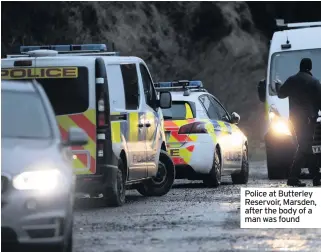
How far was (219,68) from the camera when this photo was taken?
120 feet

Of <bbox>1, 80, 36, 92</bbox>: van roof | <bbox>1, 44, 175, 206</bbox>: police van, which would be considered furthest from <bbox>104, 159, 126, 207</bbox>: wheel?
<bbox>1, 80, 36, 92</bbox>: van roof

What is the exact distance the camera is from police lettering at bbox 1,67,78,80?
13859mm

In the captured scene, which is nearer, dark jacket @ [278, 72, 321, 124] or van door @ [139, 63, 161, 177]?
van door @ [139, 63, 161, 177]

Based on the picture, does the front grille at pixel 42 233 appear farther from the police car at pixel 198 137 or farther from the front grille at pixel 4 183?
the police car at pixel 198 137

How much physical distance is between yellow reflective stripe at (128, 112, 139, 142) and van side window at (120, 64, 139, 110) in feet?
0.33

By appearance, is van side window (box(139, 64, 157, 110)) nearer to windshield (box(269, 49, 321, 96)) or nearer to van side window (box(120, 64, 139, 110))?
van side window (box(120, 64, 139, 110))

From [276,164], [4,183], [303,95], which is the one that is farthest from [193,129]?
[4,183]

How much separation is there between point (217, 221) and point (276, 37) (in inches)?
356

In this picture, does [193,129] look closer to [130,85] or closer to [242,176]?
[242,176]

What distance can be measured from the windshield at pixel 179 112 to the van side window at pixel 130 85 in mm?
2866

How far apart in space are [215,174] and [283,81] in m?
2.66

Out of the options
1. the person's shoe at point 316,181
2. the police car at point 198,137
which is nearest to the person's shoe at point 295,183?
the person's shoe at point 316,181

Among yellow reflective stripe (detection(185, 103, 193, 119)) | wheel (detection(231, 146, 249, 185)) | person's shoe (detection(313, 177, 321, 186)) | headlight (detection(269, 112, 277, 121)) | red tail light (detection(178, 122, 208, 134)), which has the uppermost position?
yellow reflective stripe (detection(185, 103, 193, 119))

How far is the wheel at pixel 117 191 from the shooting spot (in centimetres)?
1406
